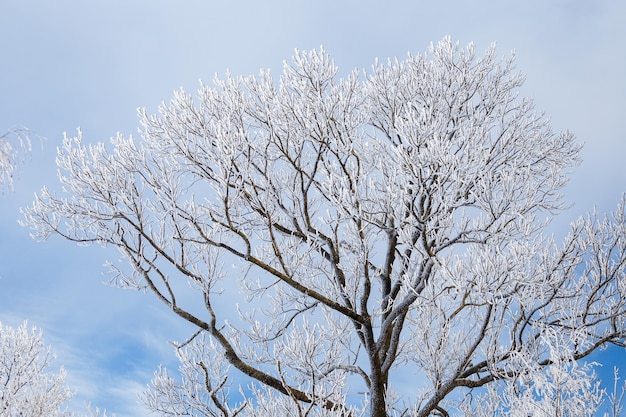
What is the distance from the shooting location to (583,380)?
4645 millimetres

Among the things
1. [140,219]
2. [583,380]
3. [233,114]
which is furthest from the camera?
[233,114]

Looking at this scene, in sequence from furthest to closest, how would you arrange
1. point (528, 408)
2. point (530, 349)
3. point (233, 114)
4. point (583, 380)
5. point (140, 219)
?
point (530, 349) < point (233, 114) < point (140, 219) < point (528, 408) < point (583, 380)

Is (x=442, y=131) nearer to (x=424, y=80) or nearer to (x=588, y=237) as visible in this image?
(x=424, y=80)

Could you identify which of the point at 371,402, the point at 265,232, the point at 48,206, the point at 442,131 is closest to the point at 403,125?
the point at 442,131

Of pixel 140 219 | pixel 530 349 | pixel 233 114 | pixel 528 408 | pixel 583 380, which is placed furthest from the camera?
pixel 530 349

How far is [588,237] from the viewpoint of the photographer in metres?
7.00

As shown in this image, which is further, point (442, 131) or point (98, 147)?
point (442, 131)

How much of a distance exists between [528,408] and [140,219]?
3985mm

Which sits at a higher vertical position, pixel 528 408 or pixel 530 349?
pixel 530 349

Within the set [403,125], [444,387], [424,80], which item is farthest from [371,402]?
[424,80]

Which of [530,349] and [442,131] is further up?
[442,131]

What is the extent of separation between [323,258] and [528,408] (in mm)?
2989

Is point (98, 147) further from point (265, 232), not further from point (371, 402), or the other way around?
point (371, 402)

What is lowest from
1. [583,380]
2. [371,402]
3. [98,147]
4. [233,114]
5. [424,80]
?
[583,380]
